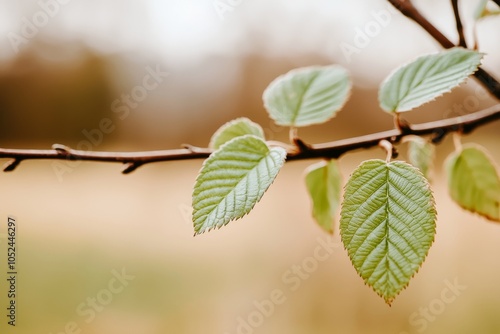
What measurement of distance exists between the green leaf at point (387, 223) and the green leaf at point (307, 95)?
14cm

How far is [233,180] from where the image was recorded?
13.9 inches

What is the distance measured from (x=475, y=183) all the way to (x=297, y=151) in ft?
0.91

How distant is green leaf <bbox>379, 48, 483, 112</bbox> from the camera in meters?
0.38

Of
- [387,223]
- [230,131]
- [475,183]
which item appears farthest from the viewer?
[475,183]

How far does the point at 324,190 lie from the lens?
0.54 meters

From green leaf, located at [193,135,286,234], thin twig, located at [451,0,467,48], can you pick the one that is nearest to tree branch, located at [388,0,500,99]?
thin twig, located at [451,0,467,48]

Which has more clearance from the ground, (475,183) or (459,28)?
(459,28)

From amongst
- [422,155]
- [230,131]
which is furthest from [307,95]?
[422,155]

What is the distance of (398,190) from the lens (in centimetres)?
33

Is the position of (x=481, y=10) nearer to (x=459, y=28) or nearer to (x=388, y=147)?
(x=459, y=28)

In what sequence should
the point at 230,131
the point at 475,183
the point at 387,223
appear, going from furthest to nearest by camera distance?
the point at 475,183 < the point at 230,131 < the point at 387,223

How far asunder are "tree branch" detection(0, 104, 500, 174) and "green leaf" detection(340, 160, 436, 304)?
0.26 feet

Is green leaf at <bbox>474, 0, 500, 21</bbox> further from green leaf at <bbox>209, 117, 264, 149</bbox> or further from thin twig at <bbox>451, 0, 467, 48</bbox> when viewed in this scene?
green leaf at <bbox>209, 117, 264, 149</bbox>

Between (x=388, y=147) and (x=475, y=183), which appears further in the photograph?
(x=475, y=183)
